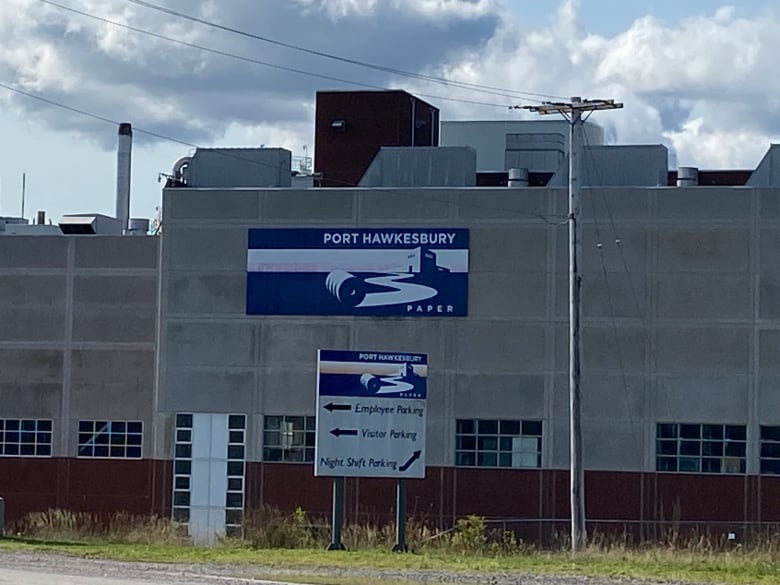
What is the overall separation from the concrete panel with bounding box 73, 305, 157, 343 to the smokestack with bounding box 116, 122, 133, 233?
8248 millimetres

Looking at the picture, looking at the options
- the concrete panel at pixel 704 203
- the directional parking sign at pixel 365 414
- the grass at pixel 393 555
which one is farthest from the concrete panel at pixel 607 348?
the directional parking sign at pixel 365 414

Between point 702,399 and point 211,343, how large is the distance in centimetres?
1425

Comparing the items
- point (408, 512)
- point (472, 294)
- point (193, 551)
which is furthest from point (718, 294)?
point (193, 551)

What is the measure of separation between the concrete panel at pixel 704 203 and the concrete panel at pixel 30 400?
62.8 ft

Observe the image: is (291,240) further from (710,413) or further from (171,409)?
(710,413)

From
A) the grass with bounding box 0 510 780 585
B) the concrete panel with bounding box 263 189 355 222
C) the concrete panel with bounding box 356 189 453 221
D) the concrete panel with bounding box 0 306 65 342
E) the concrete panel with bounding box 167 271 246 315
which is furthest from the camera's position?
the concrete panel with bounding box 0 306 65 342

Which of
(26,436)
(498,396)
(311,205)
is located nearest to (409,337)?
(498,396)

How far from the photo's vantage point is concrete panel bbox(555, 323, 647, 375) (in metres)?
41.8

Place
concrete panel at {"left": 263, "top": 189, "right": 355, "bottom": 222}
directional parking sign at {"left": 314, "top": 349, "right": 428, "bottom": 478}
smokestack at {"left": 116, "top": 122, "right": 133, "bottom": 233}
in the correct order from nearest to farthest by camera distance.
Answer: directional parking sign at {"left": 314, "top": 349, "right": 428, "bottom": 478}
concrete panel at {"left": 263, "top": 189, "right": 355, "bottom": 222}
smokestack at {"left": 116, "top": 122, "right": 133, "bottom": 233}

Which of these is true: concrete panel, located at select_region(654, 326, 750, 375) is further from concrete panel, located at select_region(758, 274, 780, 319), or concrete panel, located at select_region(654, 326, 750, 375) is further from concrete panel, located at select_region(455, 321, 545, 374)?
concrete panel, located at select_region(455, 321, 545, 374)

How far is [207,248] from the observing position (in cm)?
4450

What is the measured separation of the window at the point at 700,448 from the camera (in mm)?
41250

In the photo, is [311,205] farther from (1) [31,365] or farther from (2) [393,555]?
(2) [393,555]

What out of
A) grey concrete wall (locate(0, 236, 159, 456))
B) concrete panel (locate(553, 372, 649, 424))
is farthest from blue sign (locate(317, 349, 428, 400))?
grey concrete wall (locate(0, 236, 159, 456))
